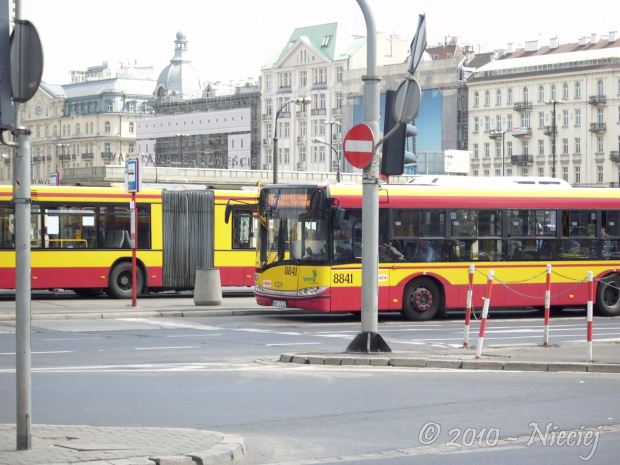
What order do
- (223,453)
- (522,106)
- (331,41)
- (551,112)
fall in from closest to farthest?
(223,453) → (551,112) → (522,106) → (331,41)

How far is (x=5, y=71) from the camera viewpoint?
26.1ft

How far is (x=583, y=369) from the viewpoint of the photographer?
15.2m

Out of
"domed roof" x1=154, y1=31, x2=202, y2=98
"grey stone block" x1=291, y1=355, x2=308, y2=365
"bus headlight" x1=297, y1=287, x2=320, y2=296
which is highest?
"domed roof" x1=154, y1=31, x2=202, y2=98

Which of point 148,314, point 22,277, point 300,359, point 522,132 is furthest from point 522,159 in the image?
point 22,277

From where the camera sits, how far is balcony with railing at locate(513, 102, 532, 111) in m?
116

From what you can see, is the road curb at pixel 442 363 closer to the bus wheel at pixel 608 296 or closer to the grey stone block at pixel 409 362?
the grey stone block at pixel 409 362

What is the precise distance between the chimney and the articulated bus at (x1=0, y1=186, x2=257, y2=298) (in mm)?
90762

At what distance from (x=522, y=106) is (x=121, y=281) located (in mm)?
89028

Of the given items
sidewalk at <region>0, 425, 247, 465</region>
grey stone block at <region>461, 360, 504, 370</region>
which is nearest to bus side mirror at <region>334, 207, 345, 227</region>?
grey stone block at <region>461, 360, 504, 370</region>

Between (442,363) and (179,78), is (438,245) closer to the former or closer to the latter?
(442,363)

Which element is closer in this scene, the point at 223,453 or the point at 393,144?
the point at 223,453

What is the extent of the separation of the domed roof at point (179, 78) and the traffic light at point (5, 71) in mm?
158555

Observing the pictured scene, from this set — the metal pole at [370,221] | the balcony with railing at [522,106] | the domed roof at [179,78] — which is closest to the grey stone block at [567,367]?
the metal pole at [370,221]

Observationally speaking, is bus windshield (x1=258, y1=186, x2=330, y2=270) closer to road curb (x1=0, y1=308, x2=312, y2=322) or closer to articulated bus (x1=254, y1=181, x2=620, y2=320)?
articulated bus (x1=254, y1=181, x2=620, y2=320)
